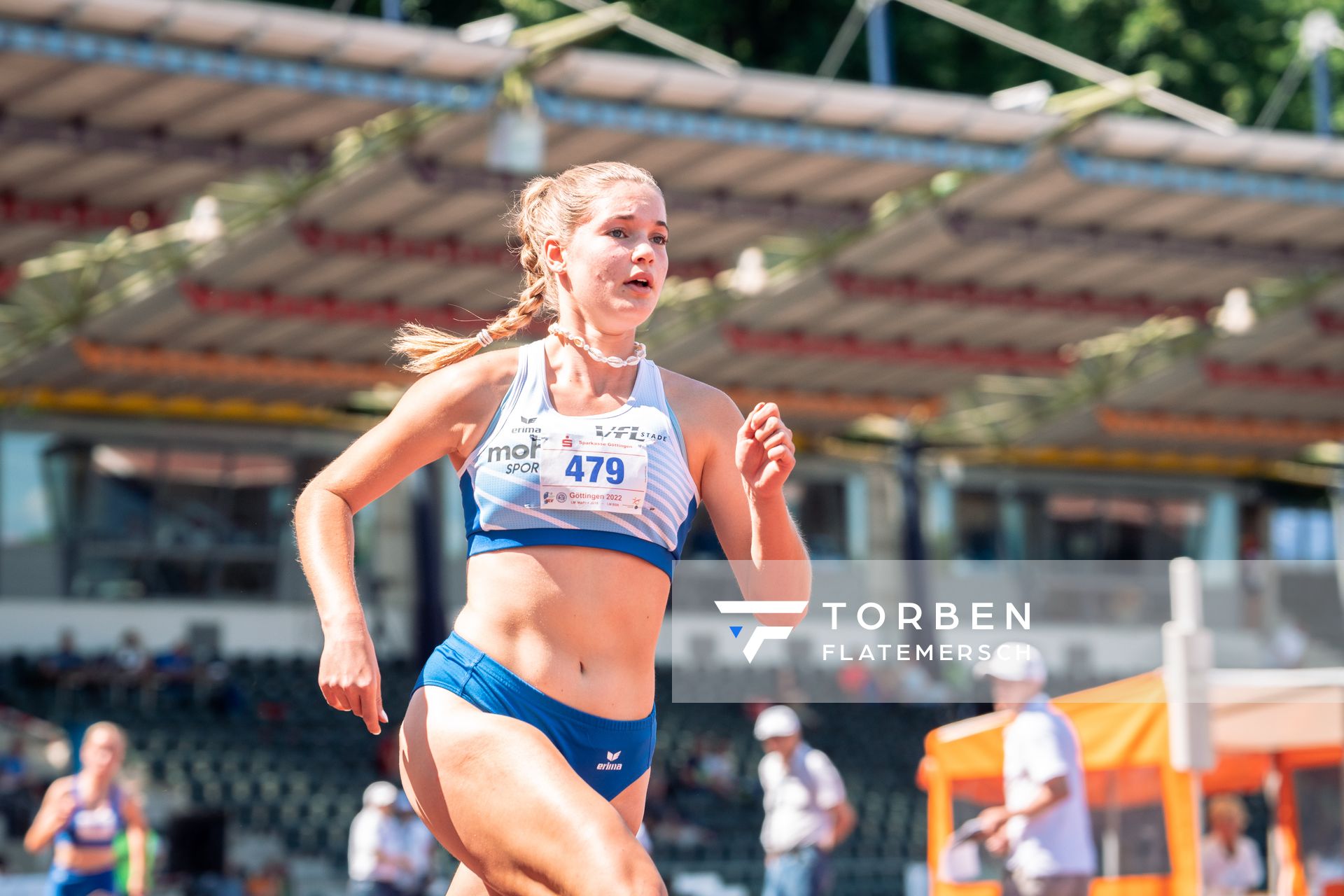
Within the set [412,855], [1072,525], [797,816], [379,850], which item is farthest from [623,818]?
[1072,525]

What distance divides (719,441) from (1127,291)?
22484 mm

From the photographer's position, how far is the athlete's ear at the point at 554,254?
3.55 m

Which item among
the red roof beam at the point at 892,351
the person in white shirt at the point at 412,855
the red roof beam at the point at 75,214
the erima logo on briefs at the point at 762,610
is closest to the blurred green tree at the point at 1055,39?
the red roof beam at the point at 892,351

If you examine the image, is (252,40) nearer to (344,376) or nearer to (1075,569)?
(344,376)

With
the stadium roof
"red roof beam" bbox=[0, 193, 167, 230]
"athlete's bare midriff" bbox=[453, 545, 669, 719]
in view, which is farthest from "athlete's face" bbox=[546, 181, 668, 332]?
"red roof beam" bbox=[0, 193, 167, 230]

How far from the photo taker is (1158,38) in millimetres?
32375

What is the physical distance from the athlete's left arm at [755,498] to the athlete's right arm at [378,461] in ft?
1.52

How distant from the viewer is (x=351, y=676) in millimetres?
3082

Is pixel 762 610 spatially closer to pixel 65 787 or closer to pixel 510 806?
pixel 510 806

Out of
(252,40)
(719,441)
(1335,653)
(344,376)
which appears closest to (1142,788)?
(719,441)

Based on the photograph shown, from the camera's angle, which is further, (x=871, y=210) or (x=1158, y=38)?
(x=1158, y=38)

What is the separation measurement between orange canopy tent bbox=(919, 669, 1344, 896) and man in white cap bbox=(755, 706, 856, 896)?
2.10ft

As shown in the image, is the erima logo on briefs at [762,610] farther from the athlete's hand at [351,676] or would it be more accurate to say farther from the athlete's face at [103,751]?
the athlete's face at [103,751]

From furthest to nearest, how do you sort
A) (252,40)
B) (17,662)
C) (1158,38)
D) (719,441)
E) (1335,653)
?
(1335,653)
(1158,38)
(17,662)
(252,40)
(719,441)
